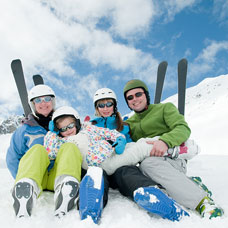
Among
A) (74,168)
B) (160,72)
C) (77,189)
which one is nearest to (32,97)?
(74,168)

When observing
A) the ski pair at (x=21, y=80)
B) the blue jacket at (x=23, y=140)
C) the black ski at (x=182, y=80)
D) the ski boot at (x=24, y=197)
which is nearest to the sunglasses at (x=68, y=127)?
the blue jacket at (x=23, y=140)

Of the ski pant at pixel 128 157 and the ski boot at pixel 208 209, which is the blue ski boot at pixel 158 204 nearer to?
the ski boot at pixel 208 209

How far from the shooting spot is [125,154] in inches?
75.9

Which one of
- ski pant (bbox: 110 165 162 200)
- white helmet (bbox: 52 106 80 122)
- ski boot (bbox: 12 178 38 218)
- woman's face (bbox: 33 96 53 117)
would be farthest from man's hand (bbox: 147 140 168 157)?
woman's face (bbox: 33 96 53 117)

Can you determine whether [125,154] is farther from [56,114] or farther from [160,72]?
[160,72]

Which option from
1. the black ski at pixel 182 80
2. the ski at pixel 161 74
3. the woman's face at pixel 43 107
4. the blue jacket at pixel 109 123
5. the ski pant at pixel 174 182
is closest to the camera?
the ski pant at pixel 174 182

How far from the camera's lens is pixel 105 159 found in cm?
192

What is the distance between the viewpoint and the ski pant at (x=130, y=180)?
146 cm

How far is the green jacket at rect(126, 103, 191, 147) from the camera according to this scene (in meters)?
2.06

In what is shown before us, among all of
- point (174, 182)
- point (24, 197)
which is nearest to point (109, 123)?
point (174, 182)

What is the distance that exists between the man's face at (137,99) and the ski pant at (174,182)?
963 millimetres

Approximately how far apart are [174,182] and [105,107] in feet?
4.48

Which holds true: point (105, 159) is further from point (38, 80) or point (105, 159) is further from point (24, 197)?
point (38, 80)

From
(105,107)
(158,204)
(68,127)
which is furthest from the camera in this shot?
(105,107)
